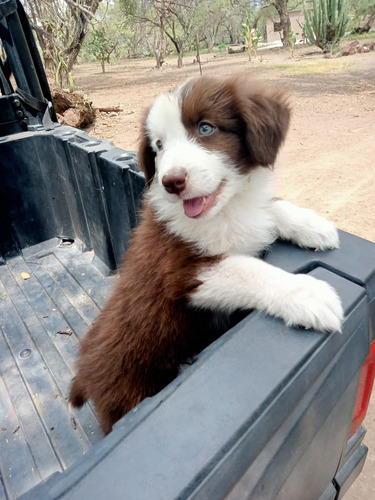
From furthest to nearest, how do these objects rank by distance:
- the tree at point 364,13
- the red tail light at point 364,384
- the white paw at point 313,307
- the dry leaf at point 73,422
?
1. the tree at point 364,13
2. the dry leaf at point 73,422
3. the red tail light at point 364,384
4. the white paw at point 313,307

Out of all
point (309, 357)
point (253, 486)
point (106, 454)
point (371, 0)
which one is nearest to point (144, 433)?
point (106, 454)

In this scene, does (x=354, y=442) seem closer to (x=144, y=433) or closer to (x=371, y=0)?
(x=144, y=433)

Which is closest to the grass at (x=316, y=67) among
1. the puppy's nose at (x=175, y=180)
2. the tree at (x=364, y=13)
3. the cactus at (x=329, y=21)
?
the cactus at (x=329, y=21)

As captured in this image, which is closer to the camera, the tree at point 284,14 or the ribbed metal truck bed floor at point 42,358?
the ribbed metal truck bed floor at point 42,358

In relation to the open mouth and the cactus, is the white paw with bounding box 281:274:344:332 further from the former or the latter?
the cactus

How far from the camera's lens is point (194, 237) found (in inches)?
72.7

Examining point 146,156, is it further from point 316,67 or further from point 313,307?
point 316,67

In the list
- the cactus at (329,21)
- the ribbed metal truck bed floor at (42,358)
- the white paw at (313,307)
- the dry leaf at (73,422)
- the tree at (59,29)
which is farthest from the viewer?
the cactus at (329,21)

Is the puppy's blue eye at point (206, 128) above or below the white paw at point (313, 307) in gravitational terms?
above

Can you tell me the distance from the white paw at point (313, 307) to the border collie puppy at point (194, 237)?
0.25 metres

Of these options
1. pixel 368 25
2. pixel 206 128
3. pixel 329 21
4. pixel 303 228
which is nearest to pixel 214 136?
pixel 206 128

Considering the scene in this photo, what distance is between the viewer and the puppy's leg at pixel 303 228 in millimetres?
1583

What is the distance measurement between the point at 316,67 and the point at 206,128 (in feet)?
65.6

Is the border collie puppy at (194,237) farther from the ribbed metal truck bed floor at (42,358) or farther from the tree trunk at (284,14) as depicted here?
the tree trunk at (284,14)
